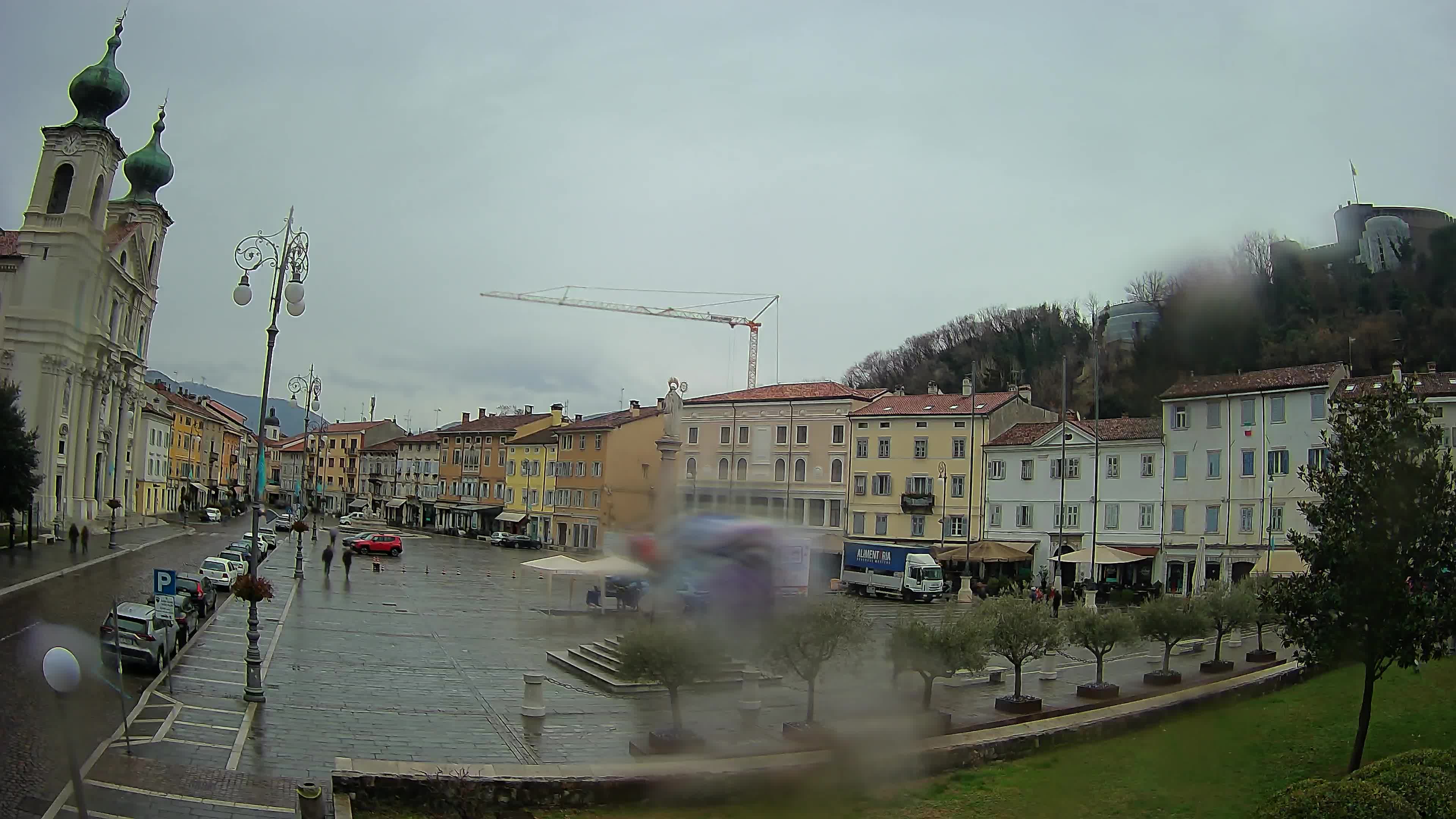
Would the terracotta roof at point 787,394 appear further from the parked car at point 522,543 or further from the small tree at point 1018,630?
the parked car at point 522,543

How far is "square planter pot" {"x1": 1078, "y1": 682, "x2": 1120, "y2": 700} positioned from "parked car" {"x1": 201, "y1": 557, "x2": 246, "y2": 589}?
28.6 m

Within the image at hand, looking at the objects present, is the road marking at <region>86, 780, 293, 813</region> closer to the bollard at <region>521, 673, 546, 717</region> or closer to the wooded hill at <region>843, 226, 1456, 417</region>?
the bollard at <region>521, 673, 546, 717</region>

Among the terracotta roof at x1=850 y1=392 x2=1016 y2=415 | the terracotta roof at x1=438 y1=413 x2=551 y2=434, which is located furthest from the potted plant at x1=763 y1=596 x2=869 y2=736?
the terracotta roof at x1=438 y1=413 x2=551 y2=434

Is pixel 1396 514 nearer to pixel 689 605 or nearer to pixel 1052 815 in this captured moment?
pixel 1052 815

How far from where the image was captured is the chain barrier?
20.1 meters

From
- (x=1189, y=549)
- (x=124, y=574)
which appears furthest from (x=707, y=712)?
(x=1189, y=549)

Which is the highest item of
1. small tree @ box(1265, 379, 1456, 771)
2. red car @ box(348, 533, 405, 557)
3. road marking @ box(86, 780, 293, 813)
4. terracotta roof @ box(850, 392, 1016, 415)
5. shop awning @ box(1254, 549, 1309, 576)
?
terracotta roof @ box(850, 392, 1016, 415)

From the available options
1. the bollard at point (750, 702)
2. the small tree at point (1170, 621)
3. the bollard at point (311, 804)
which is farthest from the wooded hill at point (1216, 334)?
the bollard at point (311, 804)

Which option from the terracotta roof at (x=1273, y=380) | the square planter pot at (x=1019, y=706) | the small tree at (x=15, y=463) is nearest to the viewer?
the square planter pot at (x=1019, y=706)

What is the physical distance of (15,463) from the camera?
92.2 feet

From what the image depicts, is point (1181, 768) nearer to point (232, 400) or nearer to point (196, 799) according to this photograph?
point (196, 799)

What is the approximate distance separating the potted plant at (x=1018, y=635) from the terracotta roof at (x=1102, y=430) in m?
26.9

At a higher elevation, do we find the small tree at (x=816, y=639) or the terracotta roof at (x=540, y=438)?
the terracotta roof at (x=540, y=438)

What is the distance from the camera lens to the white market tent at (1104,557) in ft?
149
